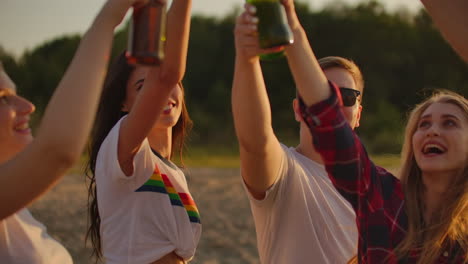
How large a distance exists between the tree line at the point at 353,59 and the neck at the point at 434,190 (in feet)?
85.8

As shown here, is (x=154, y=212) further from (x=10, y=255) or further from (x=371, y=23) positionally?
(x=371, y=23)

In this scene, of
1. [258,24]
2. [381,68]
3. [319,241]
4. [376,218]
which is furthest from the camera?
[381,68]

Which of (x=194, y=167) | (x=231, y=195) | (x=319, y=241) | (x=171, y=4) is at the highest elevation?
(x=171, y=4)

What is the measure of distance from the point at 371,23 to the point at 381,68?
160 inches

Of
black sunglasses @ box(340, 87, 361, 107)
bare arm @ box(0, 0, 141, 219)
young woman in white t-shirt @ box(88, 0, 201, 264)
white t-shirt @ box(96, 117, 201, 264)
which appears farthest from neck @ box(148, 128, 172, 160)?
bare arm @ box(0, 0, 141, 219)

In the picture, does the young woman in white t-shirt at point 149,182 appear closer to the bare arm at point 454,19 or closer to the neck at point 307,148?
the neck at point 307,148

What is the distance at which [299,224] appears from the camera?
3156 millimetres

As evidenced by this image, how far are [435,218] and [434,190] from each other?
0.18 m

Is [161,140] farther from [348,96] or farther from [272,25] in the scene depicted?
[272,25]

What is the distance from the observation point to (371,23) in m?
38.4

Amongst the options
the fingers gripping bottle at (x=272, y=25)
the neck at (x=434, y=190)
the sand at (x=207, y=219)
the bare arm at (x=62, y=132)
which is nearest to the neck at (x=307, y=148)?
the neck at (x=434, y=190)

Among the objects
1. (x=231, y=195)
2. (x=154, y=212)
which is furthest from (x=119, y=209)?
(x=231, y=195)

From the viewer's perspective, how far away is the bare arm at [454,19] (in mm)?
2494

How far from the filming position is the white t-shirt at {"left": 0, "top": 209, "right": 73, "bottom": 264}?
2758mm
